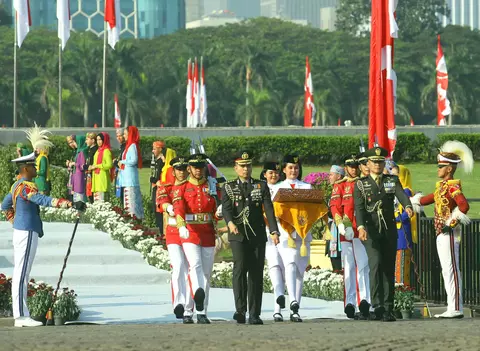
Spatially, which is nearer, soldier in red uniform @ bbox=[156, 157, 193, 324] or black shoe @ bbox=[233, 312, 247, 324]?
black shoe @ bbox=[233, 312, 247, 324]

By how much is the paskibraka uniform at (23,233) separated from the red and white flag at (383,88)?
5.59m

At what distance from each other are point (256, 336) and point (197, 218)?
2427mm

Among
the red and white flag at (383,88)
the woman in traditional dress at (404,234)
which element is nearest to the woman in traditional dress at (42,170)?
the red and white flag at (383,88)

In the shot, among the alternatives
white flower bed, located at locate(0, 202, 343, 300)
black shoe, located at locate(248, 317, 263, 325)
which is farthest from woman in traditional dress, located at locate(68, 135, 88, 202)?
black shoe, located at locate(248, 317, 263, 325)

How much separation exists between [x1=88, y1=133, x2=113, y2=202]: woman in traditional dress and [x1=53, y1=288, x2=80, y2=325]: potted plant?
772 centimetres

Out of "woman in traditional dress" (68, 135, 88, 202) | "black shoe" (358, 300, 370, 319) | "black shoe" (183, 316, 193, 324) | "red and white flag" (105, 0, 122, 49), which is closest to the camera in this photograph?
"black shoe" (183, 316, 193, 324)

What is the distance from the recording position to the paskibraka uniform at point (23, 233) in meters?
13.5

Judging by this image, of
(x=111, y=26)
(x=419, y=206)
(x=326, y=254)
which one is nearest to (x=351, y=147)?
(x=111, y=26)

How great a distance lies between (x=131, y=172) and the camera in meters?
21.6

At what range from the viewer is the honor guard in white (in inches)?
533

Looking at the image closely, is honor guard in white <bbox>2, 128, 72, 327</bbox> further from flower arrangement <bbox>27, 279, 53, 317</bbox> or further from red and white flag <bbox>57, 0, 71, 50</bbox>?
red and white flag <bbox>57, 0, 71, 50</bbox>

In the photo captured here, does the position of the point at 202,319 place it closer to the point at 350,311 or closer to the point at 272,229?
the point at 272,229

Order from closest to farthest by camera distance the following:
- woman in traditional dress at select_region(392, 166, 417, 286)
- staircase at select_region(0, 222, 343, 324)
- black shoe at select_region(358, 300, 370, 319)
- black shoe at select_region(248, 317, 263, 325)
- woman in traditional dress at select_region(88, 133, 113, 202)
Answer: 1. black shoe at select_region(248, 317, 263, 325)
2. black shoe at select_region(358, 300, 370, 319)
3. staircase at select_region(0, 222, 343, 324)
4. woman in traditional dress at select_region(392, 166, 417, 286)
5. woman in traditional dress at select_region(88, 133, 113, 202)

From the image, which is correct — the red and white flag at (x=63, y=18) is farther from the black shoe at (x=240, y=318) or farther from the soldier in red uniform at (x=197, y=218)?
the black shoe at (x=240, y=318)
